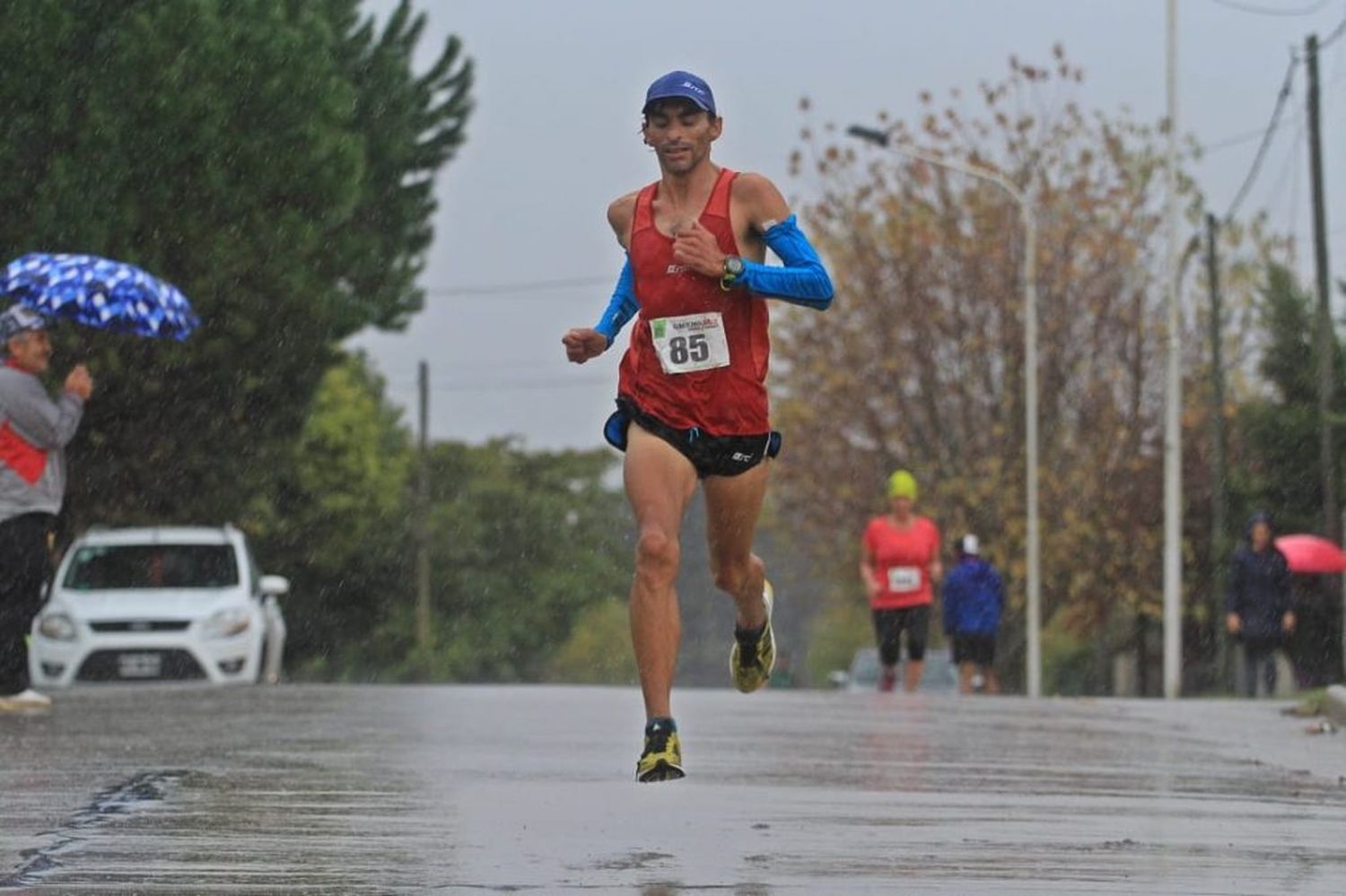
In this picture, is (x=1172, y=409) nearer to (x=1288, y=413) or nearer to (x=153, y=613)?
(x=1288, y=413)

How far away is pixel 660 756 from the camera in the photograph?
7.71m

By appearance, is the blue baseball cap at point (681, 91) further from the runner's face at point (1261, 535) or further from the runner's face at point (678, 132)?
the runner's face at point (1261, 535)

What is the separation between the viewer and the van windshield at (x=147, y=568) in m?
24.2

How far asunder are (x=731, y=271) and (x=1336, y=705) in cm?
833

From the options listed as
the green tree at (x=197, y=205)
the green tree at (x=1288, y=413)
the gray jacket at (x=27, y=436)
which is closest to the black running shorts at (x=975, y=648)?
the green tree at (x=197, y=205)

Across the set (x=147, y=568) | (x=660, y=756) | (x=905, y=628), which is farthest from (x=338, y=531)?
(x=660, y=756)

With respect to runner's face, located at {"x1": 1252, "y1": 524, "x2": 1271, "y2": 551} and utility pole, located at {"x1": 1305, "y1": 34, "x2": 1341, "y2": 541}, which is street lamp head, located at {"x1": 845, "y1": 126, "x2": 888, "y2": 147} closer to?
utility pole, located at {"x1": 1305, "y1": 34, "x2": 1341, "y2": 541}

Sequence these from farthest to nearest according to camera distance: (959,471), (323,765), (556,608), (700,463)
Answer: (556,608) < (959,471) < (323,765) < (700,463)

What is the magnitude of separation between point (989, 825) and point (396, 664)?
6626 cm

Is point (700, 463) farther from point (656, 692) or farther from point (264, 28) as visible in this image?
point (264, 28)

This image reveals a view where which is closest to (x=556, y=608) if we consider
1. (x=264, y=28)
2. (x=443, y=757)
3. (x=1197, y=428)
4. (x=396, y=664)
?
(x=396, y=664)

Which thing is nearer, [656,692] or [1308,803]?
[656,692]

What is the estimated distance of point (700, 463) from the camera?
28.2ft

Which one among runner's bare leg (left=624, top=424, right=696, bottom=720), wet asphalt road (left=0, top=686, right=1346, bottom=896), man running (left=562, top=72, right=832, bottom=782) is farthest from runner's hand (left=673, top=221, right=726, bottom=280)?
wet asphalt road (left=0, top=686, right=1346, bottom=896)
